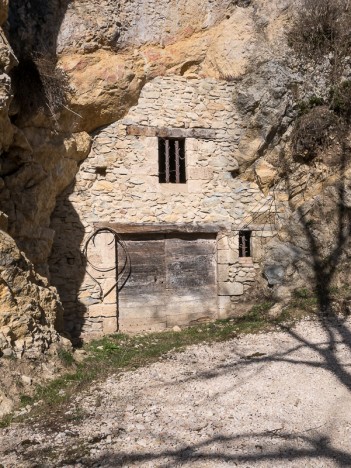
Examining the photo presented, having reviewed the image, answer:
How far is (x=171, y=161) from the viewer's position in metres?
8.55

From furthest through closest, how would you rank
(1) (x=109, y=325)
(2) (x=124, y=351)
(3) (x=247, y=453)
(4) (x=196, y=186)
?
1. (4) (x=196, y=186)
2. (1) (x=109, y=325)
3. (2) (x=124, y=351)
4. (3) (x=247, y=453)

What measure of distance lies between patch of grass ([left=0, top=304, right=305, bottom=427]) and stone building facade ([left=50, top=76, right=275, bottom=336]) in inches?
21.2

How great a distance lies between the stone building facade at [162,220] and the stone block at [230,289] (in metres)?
0.02

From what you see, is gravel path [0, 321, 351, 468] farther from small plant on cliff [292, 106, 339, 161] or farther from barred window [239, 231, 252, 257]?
small plant on cliff [292, 106, 339, 161]

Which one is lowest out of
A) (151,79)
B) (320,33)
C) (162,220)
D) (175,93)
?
(162,220)

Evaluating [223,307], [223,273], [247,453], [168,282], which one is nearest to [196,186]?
[223,273]

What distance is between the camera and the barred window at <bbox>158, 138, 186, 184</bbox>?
330 inches

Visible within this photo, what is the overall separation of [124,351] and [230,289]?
2825mm

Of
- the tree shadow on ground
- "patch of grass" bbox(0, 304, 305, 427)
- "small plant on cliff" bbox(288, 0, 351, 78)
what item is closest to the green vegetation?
"patch of grass" bbox(0, 304, 305, 427)

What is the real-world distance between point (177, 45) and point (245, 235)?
429 cm

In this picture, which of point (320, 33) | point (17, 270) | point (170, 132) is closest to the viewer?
point (17, 270)

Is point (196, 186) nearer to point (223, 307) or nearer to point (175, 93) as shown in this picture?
point (175, 93)

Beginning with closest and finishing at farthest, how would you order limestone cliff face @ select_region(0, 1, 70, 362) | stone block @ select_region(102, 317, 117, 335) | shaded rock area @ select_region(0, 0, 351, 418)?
limestone cliff face @ select_region(0, 1, 70, 362) < shaded rock area @ select_region(0, 0, 351, 418) < stone block @ select_region(102, 317, 117, 335)

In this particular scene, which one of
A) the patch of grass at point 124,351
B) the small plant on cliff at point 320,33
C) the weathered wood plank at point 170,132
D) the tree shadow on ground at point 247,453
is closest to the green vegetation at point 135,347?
the patch of grass at point 124,351
